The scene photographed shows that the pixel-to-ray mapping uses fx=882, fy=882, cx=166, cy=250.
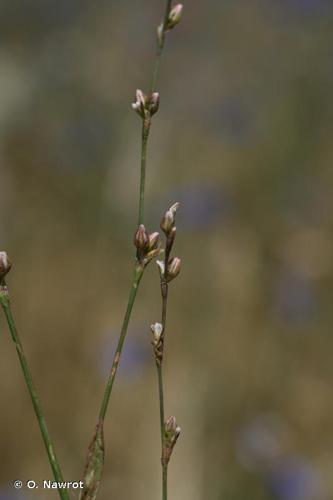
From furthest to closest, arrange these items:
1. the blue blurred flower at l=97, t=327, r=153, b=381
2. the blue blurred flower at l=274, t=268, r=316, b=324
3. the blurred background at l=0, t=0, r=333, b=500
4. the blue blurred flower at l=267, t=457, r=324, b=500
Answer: the blue blurred flower at l=274, t=268, r=316, b=324
the blue blurred flower at l=97, t=327, r=153, b=381
the blurred background at l=0, t=0, r=333, b=500
the blue blurred flower at l=267, t=457, r=324, b=500

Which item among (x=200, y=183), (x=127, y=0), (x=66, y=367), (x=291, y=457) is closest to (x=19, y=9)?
(x=127, y=0)

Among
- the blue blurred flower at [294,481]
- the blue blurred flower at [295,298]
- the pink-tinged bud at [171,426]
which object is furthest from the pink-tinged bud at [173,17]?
the blue blurred flower at [295,298]

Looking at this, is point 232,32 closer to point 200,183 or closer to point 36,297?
point 200,183

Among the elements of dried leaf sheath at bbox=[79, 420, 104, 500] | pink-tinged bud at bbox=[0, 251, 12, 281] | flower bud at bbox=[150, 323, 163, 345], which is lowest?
dried leaf sheath at bbox=[79, 420, 104, 500]

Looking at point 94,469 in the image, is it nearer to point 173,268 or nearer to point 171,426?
point 171,426

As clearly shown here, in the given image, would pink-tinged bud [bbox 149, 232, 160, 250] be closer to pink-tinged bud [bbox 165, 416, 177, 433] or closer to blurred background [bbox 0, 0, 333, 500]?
pink-tinged bud [bbox 165, 416, 177, 433]

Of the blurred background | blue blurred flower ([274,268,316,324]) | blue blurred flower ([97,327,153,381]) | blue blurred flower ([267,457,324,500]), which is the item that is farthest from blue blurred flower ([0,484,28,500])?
blue blurred flower ([274,268,316,324])

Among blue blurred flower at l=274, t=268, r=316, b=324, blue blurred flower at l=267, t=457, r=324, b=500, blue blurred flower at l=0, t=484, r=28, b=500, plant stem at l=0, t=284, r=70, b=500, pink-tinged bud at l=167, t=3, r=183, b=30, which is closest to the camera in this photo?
plant stem at l=0, t=284, r=70, b=500

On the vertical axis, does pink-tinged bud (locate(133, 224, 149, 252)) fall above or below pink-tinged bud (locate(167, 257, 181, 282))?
above

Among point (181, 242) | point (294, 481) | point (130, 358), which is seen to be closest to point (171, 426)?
point (294, 481)

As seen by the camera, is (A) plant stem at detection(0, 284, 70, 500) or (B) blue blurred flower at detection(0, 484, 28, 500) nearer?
(A) plant stem at detection(0, 284, 70, 500)
